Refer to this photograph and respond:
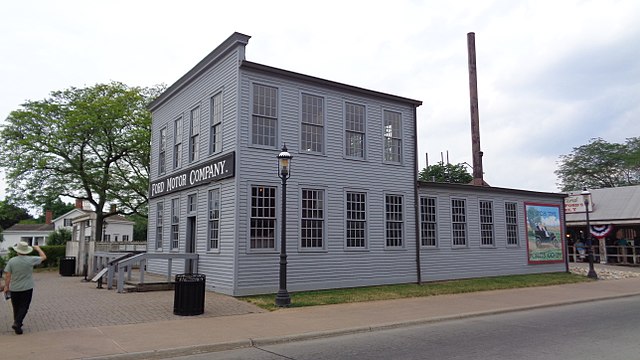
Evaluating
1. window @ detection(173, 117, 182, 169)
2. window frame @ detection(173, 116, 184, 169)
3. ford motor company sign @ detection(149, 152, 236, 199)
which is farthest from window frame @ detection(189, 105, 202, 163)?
window @ detection(173, 117, 182, 169)

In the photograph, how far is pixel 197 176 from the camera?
667 inches

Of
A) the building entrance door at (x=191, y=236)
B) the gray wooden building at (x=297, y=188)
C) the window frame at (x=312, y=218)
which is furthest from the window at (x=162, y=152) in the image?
the window frame at (x=312, y=218)

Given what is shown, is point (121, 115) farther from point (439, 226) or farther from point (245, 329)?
point (245, 329)

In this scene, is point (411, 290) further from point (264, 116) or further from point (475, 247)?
point (264, 116)

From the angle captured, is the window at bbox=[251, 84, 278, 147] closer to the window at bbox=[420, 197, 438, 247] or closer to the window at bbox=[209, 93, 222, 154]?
the window at bbox=[209, 93, 222, 154]

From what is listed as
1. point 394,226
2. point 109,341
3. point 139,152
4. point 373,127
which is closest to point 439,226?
point 394,226

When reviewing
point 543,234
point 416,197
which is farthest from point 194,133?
point 543,234

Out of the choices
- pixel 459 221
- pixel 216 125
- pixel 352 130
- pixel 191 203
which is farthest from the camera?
pixel 459 221

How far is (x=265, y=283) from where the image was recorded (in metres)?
14.6

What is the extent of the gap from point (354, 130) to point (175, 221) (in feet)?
26.4

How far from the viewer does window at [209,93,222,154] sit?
1617 centimetres

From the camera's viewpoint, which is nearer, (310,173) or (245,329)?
(245,329)

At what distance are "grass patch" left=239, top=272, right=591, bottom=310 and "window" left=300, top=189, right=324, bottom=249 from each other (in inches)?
64.6

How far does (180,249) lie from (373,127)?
8.76m
